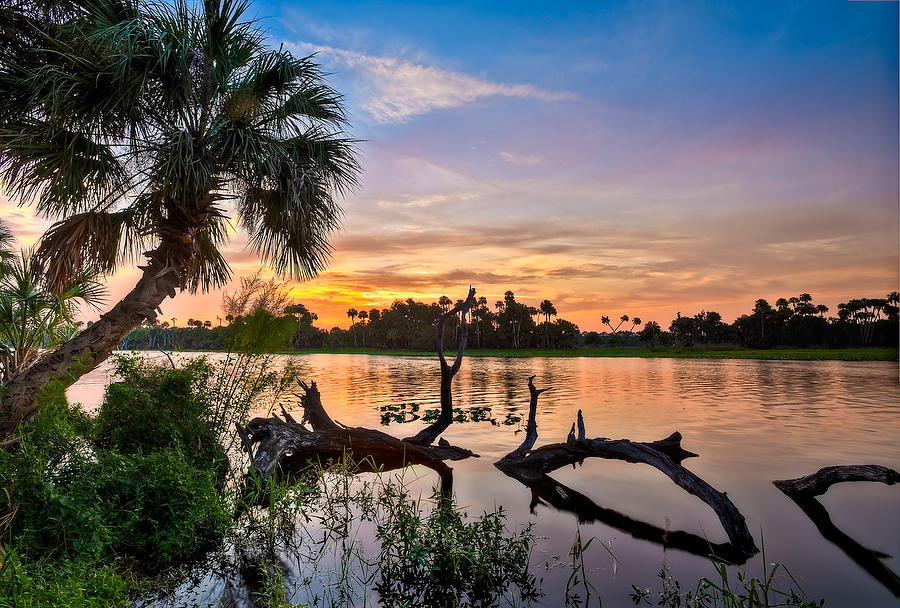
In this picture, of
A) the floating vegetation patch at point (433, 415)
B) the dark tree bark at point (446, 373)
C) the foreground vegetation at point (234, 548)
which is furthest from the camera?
the floating vegetation patch at point (433, 415)

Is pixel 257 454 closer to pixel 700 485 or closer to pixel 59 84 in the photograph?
pixel 59 84

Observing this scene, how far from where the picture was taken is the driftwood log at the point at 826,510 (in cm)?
608

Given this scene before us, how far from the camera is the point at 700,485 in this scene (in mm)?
7203

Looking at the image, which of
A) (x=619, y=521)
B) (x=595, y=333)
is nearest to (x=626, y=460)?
(x=619, y=521)

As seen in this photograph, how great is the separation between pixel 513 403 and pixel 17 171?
1601 centimetres

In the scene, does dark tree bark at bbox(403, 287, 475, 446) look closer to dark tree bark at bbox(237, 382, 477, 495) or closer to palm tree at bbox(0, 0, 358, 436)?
dark tree bark at bbox(237, 382, 477, 495)

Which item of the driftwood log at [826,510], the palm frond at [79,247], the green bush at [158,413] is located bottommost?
the driftwood log at [826,510]

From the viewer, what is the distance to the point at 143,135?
851 centimetres

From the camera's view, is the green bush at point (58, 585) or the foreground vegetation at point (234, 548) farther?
the foreground vegetation at point (234, 548)

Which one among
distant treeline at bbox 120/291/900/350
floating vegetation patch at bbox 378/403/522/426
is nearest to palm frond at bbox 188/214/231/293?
floating vegetation patch at bbox 378/403/522/426

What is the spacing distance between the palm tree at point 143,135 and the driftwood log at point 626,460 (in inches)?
261

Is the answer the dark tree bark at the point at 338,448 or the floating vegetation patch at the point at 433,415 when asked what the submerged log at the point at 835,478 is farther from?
the floating vegetation patch at the point at 433,415

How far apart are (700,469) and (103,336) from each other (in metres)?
11.7

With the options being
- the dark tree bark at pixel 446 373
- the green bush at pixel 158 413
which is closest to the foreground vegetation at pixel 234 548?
the green bush at pixel 158 413
